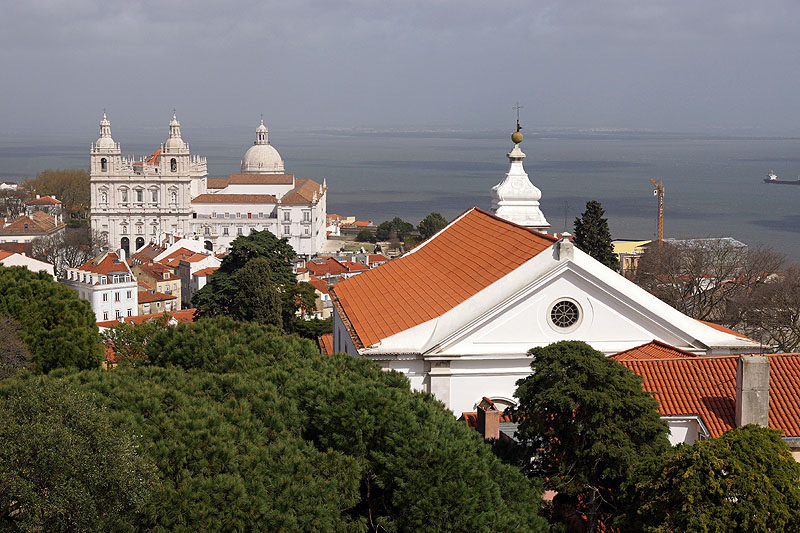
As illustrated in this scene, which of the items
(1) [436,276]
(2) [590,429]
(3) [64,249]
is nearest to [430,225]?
(3) [64,249]

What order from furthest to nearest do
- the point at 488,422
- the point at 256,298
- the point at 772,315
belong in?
the point at 772,315, the point at 256,298, the point at 488,422

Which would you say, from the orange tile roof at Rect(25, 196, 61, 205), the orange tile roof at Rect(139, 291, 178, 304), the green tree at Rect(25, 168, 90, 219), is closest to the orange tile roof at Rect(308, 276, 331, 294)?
the orange tile roof at Rect(139, 291, 178, 304)

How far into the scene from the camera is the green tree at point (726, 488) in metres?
8.98

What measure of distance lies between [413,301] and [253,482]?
770 cm

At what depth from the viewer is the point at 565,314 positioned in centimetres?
1513

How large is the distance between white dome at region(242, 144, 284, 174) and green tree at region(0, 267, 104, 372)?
80484 millimetres

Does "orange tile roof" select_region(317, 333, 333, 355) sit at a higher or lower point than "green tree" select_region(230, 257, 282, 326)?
lower

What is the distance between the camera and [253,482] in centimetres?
941

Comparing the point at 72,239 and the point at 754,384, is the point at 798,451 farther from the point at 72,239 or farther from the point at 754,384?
the point at 72,239

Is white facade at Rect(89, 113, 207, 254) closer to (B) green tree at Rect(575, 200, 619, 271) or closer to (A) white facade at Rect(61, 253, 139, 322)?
(A) white facade at Rect(61, 253, 139, 322)

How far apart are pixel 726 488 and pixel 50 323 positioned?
52.0 ft

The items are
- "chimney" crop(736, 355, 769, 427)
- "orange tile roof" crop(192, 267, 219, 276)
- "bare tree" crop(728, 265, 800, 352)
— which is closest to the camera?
"chimney" crop(736, 355, 769, 427)

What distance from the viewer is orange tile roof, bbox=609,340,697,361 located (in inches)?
573

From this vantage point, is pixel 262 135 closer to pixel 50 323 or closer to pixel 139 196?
pixel 139 196
